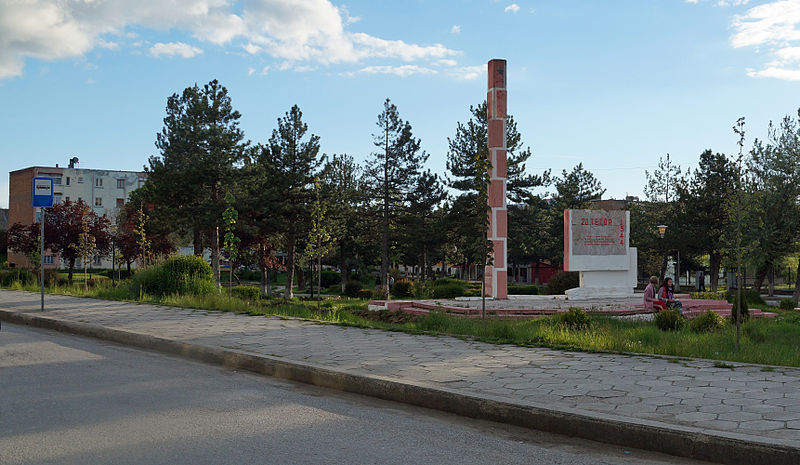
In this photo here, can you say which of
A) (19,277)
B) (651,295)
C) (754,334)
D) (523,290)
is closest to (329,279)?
(523,290)

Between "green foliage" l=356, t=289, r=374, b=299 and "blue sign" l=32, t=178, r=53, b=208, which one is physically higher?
A: "blue sign" l=32, t=178, r=53, b=208

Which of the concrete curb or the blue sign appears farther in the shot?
the blue sign

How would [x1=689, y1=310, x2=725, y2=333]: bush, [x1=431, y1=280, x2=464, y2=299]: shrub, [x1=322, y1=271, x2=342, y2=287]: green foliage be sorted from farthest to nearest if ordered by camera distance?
1. [x1=322, y1=271, x2=342, y2=287]: green foliage
2. [x1=431, y1=280, x2=464, y2=299]: shrub
3. [x1=689, y1=310, x2=725, y2=333]: bush

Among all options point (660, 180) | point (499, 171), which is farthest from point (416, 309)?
point (660, 180)

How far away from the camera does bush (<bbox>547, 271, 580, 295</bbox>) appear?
29406mm

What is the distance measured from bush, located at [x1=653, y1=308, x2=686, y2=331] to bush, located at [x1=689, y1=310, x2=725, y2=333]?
0.80 feet

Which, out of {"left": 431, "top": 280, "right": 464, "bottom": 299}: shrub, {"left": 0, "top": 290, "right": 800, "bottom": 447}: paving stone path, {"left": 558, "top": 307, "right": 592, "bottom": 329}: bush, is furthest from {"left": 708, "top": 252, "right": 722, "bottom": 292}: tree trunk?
{"left": 0, "top": 290, "right": 800, "bottom": 447}: paving stone path

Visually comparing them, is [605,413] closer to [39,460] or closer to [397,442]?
[397,442]

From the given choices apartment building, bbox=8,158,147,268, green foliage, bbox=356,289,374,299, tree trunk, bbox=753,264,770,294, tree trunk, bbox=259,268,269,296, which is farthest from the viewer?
apartment building, bbox=8,158,147,268

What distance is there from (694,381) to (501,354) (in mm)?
2724

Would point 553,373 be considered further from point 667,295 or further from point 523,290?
point 523,290

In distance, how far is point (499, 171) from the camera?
84.6ft

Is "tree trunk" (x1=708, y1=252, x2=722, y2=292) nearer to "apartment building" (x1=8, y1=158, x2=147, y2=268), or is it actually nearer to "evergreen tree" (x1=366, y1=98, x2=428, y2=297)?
"evergreen tree" (x1=366, y1=98, x2=428, y2=297)

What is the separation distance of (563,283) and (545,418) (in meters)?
24.5
